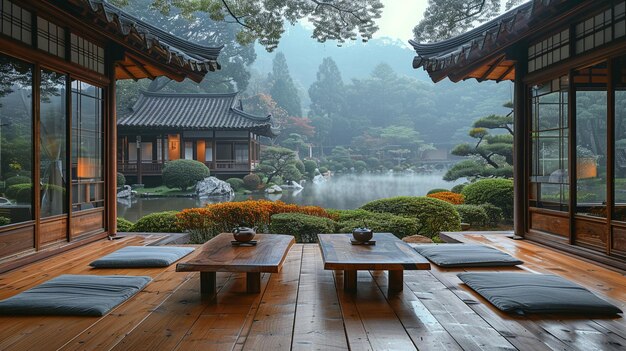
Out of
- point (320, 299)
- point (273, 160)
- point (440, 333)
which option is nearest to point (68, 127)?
point (320, 299)

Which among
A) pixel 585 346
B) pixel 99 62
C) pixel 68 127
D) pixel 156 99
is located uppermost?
pixel 156 99

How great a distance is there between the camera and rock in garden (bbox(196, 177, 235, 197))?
48.2 feet

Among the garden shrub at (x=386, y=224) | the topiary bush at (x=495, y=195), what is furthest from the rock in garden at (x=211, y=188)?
the garden shrub at (x=386, y=224)

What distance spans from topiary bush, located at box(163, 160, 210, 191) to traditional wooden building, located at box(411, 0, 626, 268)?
10386 mm

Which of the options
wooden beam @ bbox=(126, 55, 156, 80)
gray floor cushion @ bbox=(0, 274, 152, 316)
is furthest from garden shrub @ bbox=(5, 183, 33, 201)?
wooden beam @ bbox=(126, 55, 156, 80)

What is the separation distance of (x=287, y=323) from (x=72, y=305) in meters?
1.32

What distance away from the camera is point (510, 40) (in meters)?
5.17

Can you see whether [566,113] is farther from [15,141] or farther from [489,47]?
[15,141]

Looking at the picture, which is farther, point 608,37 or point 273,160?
point 273,160

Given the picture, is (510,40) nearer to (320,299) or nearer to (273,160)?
(320,299)

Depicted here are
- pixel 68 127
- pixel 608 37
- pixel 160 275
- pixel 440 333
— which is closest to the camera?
pixel 440 333

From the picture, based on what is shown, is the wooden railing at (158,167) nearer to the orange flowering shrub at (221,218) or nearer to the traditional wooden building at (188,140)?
the traditional wooden building at (188,140)

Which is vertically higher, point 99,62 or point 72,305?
point 99,62

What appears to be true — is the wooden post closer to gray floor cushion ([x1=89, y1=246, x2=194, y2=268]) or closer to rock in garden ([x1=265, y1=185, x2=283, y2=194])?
gray floor cushion ([x1=89, y1=246, x2=194, y2=268])
